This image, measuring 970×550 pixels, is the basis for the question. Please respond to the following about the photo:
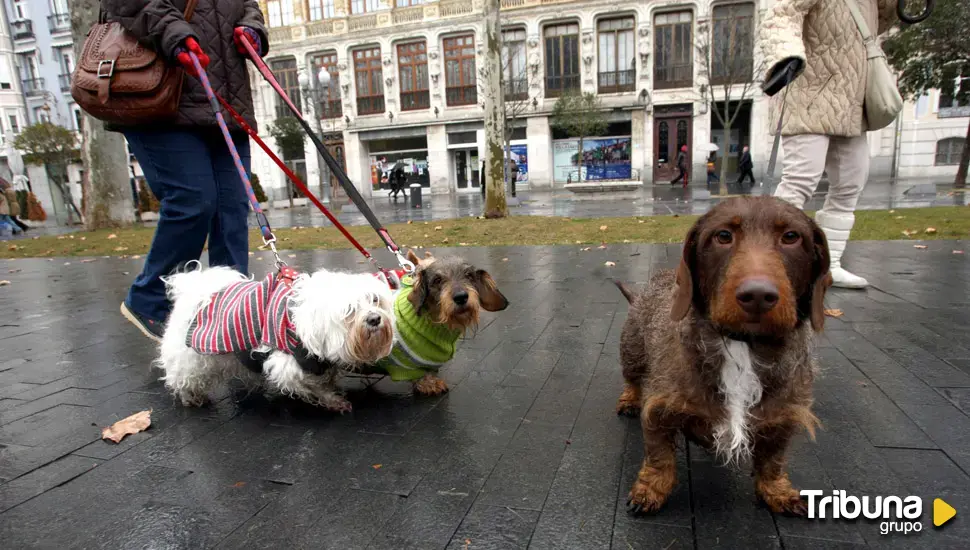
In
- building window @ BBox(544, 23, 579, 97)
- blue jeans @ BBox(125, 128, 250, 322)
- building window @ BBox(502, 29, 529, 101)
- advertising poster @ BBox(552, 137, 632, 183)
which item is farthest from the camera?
advertising poster @ BBox(552, 137, 632, 183)

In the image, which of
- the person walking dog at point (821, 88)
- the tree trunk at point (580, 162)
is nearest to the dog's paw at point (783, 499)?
the person walking dog at point (821, 88)

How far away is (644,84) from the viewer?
100 feet

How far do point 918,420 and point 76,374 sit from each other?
4844 millimetres

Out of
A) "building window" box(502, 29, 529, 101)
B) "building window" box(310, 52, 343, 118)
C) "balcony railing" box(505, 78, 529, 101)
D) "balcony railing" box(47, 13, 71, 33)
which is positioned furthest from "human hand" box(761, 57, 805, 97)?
"balcony railing" box(47, 13, 71, 33)

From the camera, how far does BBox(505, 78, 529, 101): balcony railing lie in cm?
3158

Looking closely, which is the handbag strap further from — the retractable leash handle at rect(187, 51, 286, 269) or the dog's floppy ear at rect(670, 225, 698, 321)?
the retractable leash handle at rect(187, 51, 286, 269)

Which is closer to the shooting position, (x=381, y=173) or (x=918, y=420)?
(x=918, y=420)

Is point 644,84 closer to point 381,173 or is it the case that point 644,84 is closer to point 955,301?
point 381,173

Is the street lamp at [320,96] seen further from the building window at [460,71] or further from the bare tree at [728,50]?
the bare tree at [728,50]

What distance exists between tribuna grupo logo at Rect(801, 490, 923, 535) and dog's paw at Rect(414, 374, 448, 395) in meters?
1.83

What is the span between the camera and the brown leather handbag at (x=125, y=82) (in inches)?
125

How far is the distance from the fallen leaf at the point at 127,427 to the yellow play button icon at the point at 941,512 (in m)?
3.40

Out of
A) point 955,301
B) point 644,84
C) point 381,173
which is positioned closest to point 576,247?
point 955,301

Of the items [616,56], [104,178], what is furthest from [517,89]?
[104,178]
